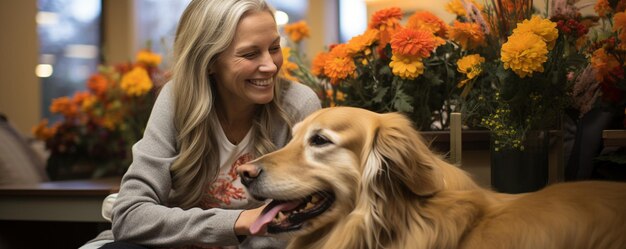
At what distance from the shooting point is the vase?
1758 millimetres

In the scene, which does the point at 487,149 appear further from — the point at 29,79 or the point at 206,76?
the point at 29,79

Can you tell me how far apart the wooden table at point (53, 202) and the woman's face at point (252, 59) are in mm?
1154

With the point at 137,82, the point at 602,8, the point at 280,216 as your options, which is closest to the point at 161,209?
the point at 280,216

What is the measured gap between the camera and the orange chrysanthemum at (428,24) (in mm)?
2035

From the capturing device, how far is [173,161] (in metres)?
1.79

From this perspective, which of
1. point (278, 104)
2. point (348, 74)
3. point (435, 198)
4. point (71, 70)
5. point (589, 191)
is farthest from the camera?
point (71, 70)

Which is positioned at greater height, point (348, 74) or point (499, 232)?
point (348, 74)

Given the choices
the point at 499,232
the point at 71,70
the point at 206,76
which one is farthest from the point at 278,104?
the point at 71,70

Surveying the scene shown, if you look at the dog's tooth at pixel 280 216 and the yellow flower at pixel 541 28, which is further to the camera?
the yellow flower at pixel 541 28

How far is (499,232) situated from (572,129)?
1.02 m

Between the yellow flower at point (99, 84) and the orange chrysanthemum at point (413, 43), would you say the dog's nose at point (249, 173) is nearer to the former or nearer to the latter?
the orange chrysanthemum at point (413, 43)

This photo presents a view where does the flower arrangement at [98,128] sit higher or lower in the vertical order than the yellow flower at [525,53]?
lower

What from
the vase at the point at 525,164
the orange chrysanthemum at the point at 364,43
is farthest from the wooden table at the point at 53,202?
the vase at the point at 525,164

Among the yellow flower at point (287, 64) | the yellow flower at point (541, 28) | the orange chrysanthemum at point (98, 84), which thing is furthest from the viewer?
the orange chrysanthemum at point (98, 84)
